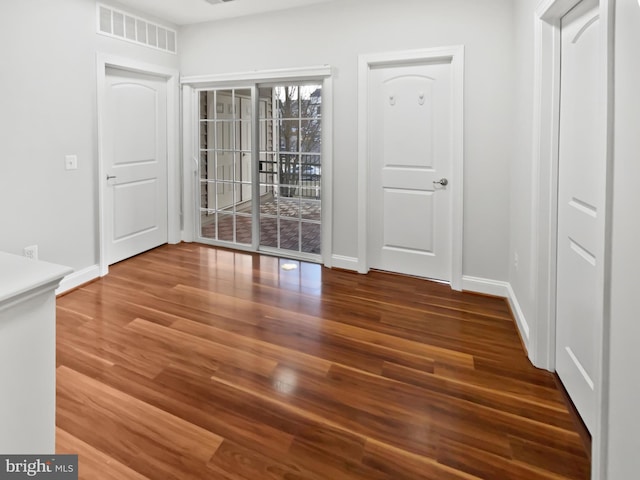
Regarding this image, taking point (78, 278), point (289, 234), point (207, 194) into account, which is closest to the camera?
point (78, 278)

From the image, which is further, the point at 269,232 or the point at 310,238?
the point at 269,232

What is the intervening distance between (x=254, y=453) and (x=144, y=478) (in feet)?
1.35

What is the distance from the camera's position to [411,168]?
12.6 ft

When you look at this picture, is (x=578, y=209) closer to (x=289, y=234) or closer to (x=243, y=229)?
(x=289, y=234)

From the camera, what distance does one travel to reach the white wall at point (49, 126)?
3035mm

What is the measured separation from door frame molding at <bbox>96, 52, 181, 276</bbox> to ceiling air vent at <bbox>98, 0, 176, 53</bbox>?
212mm

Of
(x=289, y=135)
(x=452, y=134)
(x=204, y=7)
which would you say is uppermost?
(x=204, y=7)

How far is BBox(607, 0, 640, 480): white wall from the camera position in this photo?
1101 millimetres

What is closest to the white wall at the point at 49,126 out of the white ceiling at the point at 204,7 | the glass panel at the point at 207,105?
the white ceiling at the point at 204,7

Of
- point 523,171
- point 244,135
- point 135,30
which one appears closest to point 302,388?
point 523,171

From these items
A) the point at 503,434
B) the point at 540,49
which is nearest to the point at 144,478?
the point at 503,434

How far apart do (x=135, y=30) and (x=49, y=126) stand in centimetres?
149

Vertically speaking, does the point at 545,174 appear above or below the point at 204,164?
below

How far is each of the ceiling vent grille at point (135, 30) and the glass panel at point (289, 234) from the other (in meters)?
2.32
